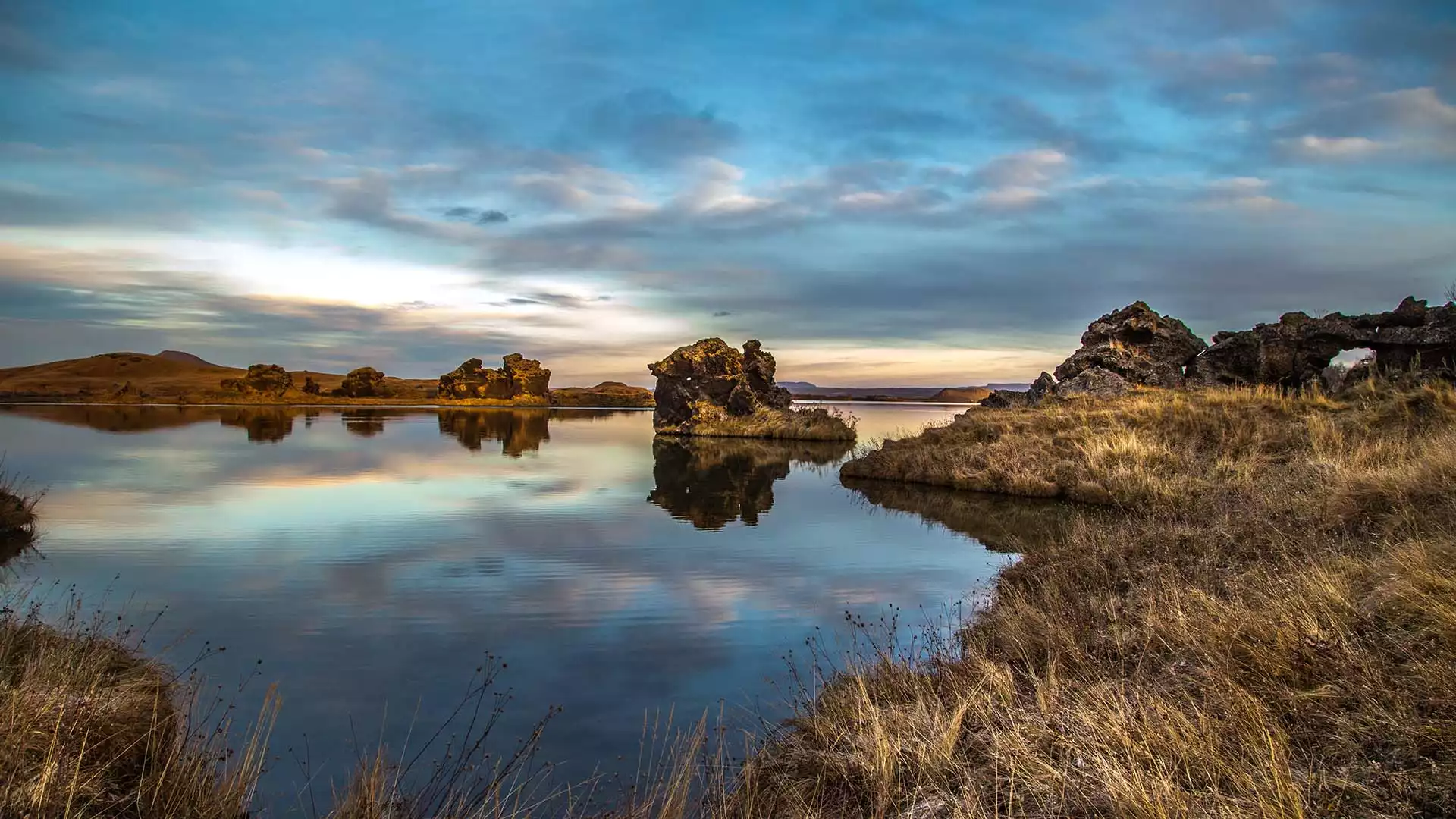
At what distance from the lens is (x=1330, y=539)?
27.3 feet

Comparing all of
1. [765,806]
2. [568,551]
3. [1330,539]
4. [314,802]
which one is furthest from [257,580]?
[1330,539]

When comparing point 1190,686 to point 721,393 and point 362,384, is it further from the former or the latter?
point 362,384

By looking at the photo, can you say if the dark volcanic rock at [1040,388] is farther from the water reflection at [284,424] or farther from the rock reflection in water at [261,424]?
the rock reflection in water at [261,424]

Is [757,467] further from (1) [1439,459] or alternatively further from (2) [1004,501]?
(1) [1439,459]

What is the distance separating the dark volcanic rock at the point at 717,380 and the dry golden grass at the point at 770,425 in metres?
0.50

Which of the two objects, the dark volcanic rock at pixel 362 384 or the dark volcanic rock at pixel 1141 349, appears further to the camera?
the dark volcanic rock at pixel 362 384

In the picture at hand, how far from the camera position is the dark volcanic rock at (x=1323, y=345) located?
19.8 metres

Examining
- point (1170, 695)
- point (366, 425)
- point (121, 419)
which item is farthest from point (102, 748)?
point (121, 419)

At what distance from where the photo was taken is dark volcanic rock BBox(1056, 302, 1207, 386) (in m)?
26.8

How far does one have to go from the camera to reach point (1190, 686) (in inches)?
197

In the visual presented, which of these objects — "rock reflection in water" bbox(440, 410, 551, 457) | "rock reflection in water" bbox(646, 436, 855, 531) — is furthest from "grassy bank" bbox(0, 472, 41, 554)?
"rock reflection in water" bbox(440, 410, 551, 457)

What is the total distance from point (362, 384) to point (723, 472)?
115290 millimetres

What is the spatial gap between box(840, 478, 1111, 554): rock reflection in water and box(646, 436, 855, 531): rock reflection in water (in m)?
3.67

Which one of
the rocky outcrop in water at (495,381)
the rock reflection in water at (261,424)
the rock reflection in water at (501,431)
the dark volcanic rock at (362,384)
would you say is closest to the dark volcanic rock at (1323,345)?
the rock reflection in water at (501,431)
